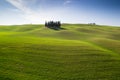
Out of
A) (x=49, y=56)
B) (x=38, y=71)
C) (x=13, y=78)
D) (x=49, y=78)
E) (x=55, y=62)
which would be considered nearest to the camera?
(x=13, y=78)

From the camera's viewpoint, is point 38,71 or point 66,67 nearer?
point 38,71

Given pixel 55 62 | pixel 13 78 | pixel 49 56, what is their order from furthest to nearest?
pixel 49 56
pixel 55 62
pixel 13 78

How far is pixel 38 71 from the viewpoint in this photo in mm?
27844

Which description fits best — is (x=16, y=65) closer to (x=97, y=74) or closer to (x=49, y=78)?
(x=49, y=78)

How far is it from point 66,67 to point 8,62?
971cm

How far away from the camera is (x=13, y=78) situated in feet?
78.9

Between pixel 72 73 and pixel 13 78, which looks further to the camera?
pixel 72 73

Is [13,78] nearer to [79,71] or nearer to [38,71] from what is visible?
[38,71]

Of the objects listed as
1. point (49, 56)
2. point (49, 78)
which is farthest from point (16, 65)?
point (49, 56)

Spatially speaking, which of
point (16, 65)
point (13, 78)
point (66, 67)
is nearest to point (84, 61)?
point (66, 67)

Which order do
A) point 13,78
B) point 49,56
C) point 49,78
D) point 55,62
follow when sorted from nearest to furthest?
point 13,78 < point 49,78 < point 55,62 < point 49,56

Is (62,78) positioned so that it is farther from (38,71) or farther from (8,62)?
(8,62)

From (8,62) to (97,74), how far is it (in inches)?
575

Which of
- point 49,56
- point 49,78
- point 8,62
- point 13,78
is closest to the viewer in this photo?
point 13,78
